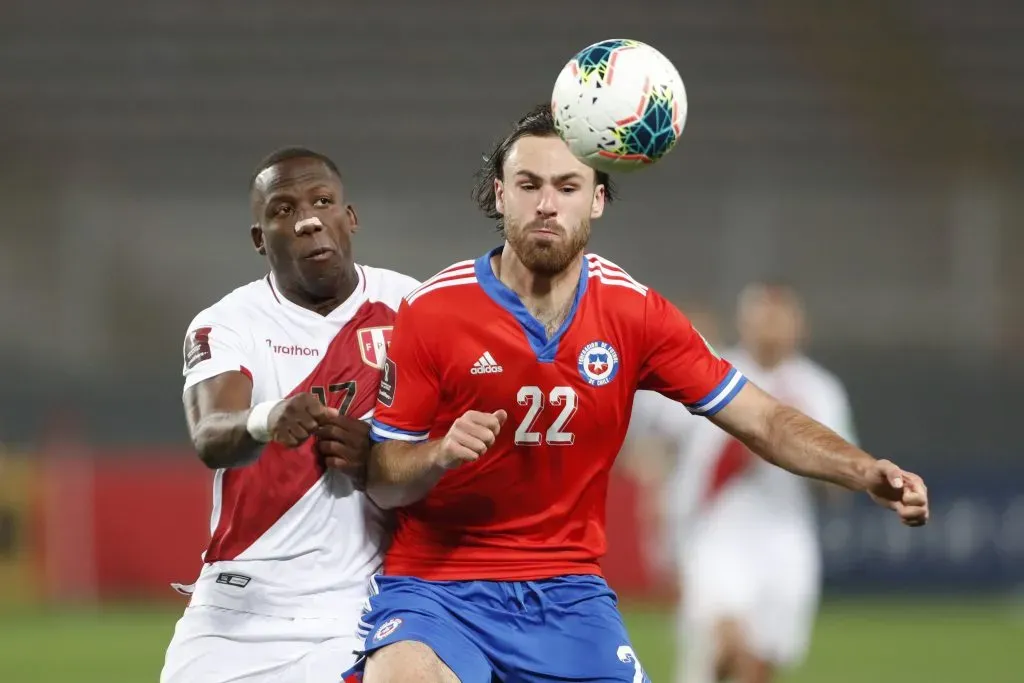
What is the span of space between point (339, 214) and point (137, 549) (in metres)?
11.3

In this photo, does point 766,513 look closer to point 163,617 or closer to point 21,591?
point 163,617

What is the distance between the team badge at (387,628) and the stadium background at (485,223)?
25.5 ft

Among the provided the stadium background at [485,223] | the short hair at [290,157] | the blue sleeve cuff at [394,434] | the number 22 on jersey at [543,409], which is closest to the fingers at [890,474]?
the number 22 on jersey at [543,409]

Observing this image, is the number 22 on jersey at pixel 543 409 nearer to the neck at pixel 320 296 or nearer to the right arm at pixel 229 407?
the right arm at pixel 229 407

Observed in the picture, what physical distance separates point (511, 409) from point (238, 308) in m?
1.07

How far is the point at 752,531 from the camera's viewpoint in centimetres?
899

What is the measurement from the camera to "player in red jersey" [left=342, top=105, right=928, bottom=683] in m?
4.66

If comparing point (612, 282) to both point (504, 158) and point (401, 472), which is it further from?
point (401, 472)

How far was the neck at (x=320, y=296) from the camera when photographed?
5.26 m

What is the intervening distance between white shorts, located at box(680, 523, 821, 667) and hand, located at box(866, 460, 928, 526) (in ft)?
14.0

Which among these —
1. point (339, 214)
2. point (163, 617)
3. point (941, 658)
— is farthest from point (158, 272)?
point (339, 214)

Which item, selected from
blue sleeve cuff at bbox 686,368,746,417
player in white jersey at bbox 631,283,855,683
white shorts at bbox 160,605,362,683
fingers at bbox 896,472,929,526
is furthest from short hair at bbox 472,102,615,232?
player in white jersey at bbox 631,283,855,683

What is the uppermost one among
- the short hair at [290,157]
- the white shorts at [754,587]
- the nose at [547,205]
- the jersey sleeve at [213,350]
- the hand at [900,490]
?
the short hair at [290,157]

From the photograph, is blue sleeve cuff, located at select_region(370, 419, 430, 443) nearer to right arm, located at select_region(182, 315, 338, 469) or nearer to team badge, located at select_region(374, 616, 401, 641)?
right arm, located at select_region(182, 315, 338, 469)
